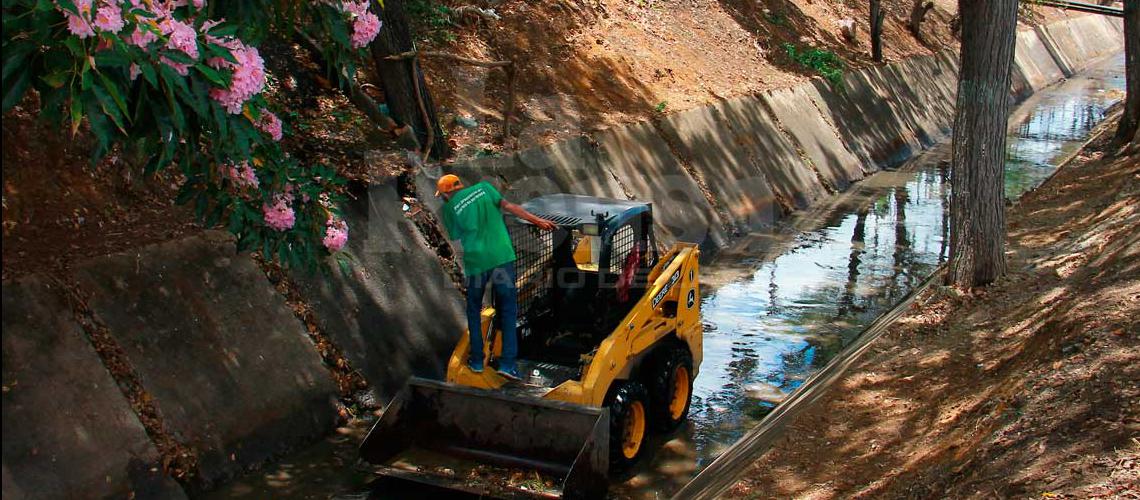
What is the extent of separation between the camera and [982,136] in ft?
34.6

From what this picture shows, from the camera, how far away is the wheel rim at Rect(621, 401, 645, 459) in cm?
902

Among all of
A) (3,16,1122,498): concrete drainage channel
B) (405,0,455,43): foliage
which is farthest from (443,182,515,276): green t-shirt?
(405,0,455,43): foliage

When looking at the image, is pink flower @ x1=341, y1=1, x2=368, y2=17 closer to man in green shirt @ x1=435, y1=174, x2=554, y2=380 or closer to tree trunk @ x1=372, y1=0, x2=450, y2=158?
man in green shirt @ x1=435, y1=174, x2=554, y2=380

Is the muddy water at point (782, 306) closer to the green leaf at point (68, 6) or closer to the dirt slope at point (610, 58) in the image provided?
the dirt slope at point (610, 58)

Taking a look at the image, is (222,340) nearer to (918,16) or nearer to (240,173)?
(240,173)

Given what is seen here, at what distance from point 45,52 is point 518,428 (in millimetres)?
4228

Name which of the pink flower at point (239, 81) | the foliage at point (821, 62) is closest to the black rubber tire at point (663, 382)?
the pink flower at point (239, 81)

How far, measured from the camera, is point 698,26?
23.9 meters

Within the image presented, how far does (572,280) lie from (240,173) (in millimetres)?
3184

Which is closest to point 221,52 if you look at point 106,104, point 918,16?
point 106,104

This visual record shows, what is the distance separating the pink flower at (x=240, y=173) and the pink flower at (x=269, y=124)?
31cm

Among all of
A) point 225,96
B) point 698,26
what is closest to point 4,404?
point 225,96

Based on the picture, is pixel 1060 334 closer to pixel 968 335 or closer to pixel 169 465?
pixel 968 335

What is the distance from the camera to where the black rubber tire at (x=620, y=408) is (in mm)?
8688
